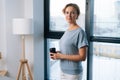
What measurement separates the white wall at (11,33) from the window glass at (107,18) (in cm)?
101

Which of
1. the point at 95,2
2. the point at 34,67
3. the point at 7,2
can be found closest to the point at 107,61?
the point at 95,2

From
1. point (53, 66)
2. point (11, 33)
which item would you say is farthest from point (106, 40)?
point (11, 33)

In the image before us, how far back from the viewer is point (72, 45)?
2.08 metres

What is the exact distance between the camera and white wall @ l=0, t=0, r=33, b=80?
310cm

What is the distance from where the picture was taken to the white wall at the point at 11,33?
3.10m

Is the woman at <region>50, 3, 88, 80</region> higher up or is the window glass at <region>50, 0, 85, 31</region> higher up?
the window glass at <region>50, 0, 85, 31</region>

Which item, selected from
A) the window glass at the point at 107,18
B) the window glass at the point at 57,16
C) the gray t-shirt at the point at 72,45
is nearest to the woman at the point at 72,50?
the gray t-shirt at the point at 72,45

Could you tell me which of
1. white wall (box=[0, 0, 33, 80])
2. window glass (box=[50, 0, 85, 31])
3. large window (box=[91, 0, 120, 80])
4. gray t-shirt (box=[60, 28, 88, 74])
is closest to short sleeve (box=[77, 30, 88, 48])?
gray t-shirt (box=[60, 28, 88, 74])

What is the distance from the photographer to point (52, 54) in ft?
7.35

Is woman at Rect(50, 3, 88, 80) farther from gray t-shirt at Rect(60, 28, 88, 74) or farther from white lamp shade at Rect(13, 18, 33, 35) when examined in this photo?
white lamp shade at Rect(13, 18, 33, 35)

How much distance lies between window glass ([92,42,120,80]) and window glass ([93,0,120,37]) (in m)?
0.17

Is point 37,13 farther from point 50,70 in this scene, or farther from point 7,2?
point 50,70

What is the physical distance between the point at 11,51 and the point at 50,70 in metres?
0.72

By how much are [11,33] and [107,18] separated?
1488 millimetres
